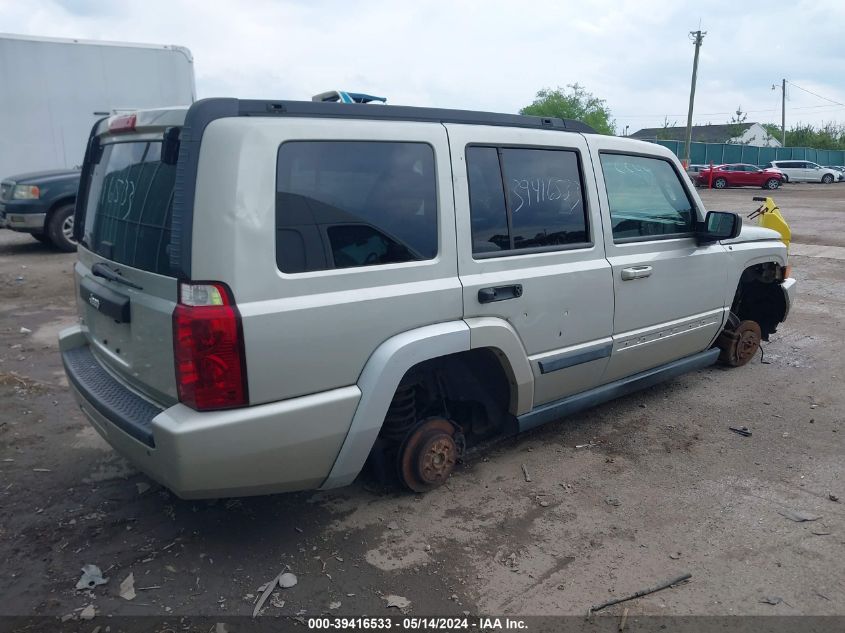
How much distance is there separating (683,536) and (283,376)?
2053 millimetres

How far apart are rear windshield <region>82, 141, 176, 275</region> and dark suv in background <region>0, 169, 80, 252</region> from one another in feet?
26.2

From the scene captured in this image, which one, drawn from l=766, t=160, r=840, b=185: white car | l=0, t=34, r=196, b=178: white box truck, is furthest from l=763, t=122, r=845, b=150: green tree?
l=0, t=34, r=196, b=178: white box truck

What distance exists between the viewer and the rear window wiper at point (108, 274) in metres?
2.96

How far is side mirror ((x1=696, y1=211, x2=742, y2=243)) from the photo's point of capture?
438 cm

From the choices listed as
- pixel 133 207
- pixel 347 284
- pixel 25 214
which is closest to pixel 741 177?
pixel 25 214

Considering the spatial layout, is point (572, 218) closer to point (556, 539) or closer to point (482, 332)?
point (482, 332)

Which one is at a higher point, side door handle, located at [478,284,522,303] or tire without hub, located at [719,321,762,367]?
side door handle, located at [478,284,522,303]

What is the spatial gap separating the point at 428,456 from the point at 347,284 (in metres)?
1.13

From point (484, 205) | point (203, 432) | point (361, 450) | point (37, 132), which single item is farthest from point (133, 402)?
point (37, 132)

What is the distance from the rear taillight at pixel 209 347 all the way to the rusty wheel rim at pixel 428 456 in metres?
1.10

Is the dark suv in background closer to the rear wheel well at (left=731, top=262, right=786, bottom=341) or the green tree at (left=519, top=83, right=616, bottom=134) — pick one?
the rear wheel well at (left=731, top=262, right=786, bottom=341)

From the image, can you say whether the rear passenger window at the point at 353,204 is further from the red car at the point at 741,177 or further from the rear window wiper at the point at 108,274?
the red car at the point at 741,177

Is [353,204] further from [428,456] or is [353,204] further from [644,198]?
[644,198]

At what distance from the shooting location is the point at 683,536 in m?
3.22
